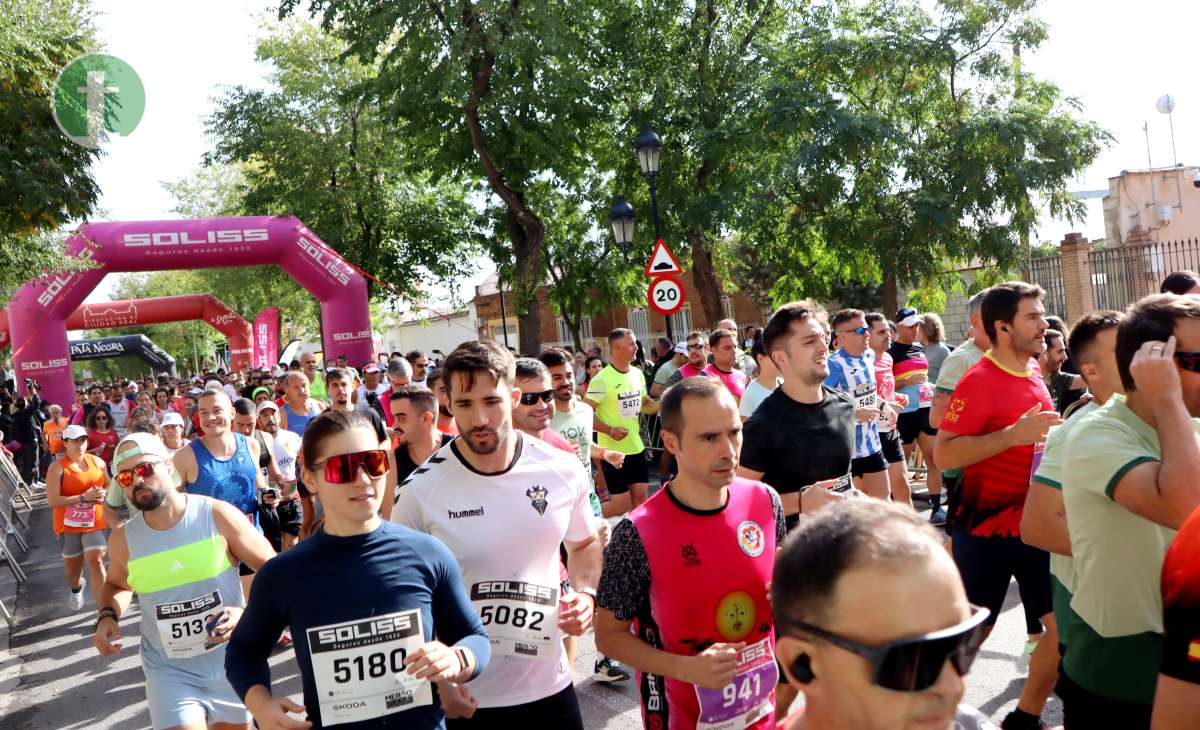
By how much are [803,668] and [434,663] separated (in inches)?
60.1

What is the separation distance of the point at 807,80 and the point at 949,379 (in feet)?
45.3

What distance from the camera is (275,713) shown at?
2.88 m

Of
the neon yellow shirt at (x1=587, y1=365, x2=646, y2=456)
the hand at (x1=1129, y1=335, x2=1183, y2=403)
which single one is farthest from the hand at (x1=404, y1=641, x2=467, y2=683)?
the neon yellow shirt at (x1=587, y1=365, x2=646, y2=456)

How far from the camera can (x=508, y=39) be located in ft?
62.7

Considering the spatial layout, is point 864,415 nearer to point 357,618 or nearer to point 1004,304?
point 1004,304

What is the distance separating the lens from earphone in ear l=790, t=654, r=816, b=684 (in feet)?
5.22

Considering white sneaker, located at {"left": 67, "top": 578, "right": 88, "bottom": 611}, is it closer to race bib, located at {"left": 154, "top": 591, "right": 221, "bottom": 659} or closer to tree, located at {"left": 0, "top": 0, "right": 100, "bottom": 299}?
tree, located at {"left": 0, "top": 0, "right": 100, "bottom": 299}

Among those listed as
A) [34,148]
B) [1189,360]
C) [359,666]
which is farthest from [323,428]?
[34,148]

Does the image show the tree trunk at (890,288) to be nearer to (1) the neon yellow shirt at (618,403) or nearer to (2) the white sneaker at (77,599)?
(1) the neon yellow shirt at (618,403)

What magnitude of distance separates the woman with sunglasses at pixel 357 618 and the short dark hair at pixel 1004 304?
9.52ft

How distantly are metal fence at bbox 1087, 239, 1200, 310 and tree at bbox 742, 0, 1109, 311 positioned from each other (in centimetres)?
140

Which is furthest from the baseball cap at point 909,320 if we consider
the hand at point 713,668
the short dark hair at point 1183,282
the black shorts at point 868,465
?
the hand at point 713,668

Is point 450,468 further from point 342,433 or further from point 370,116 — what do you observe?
point 370,116

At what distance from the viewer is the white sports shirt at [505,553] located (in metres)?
3.47
